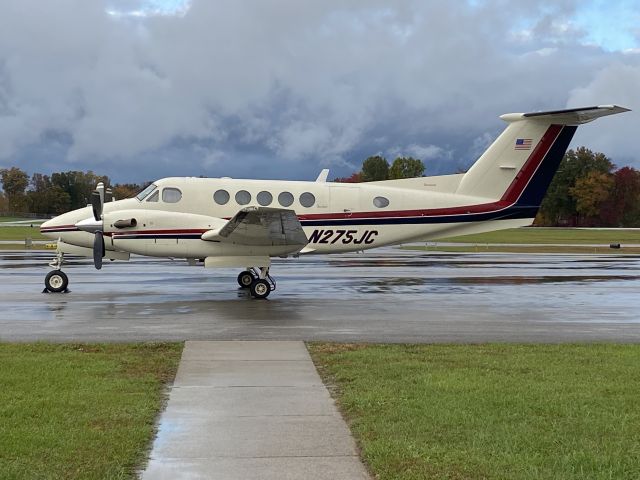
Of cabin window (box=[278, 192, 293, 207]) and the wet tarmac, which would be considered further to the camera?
cabin window (box=[278, 192, 293, 207])

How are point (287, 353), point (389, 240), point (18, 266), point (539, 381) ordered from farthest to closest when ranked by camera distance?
point (18, 266), point (389, 240), point (287, 353), point (539, 381)

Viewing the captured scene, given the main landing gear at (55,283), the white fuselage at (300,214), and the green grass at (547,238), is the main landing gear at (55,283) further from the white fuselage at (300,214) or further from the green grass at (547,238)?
the green grass at (547,238)

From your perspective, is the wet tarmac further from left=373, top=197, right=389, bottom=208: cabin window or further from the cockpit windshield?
the cockpit windshield

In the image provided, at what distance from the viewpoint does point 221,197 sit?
725 inches

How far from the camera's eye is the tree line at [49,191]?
126 m

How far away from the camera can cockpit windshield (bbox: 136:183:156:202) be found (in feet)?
59.7

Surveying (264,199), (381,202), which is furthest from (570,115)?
(264,199)

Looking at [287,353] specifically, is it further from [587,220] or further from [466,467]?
[587,220]

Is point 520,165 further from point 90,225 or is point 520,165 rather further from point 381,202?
point 90,225

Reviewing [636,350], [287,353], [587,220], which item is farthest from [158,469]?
[587,220]

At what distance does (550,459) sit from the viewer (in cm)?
523

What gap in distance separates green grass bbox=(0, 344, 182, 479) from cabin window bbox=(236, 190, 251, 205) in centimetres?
878

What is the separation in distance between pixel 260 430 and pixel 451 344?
5.25 meters

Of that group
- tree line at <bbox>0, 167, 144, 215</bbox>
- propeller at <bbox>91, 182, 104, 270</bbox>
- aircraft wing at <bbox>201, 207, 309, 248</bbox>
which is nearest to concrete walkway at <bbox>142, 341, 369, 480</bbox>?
aircraft wing at <bbox>201, 207, 309, 248</bbox>
